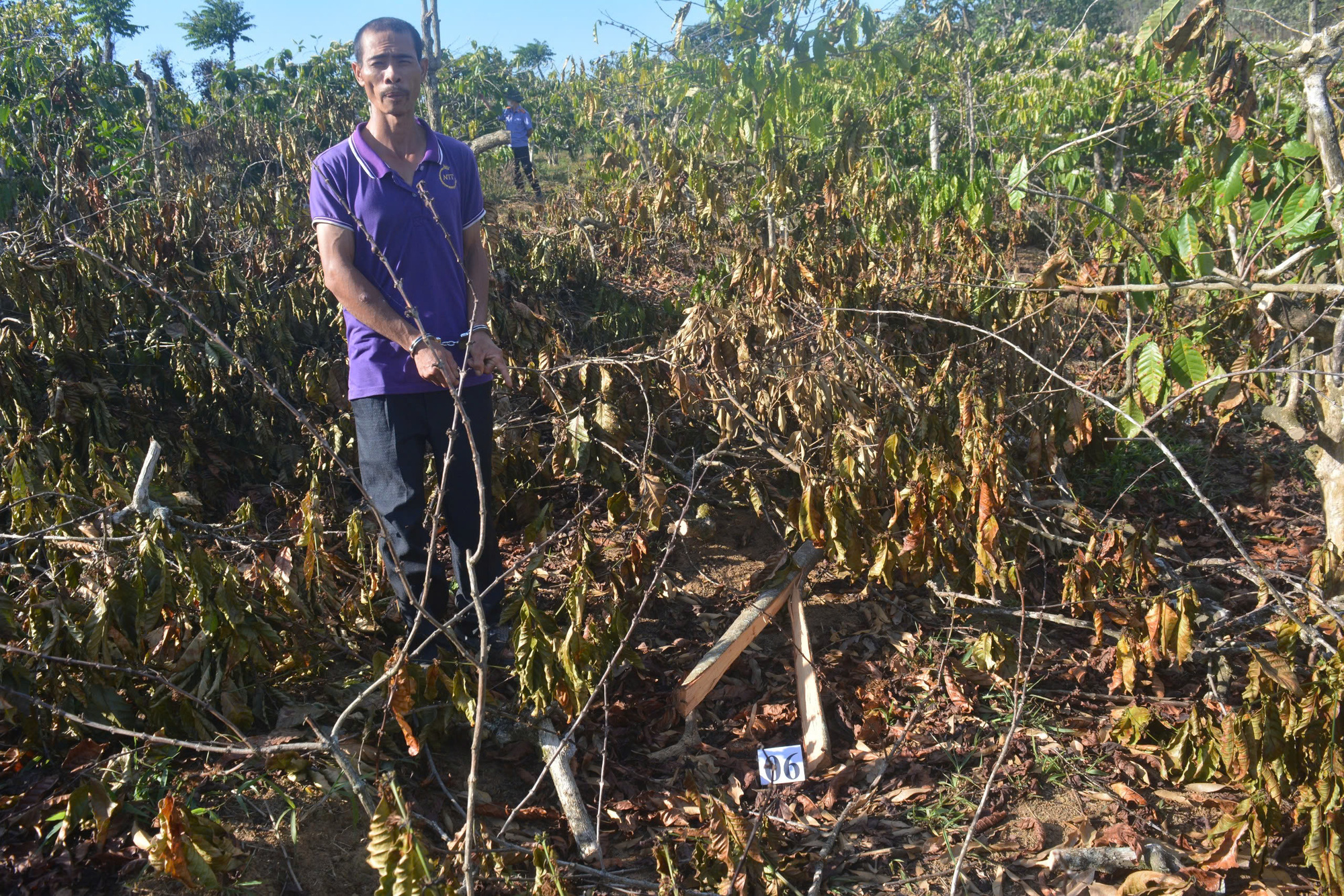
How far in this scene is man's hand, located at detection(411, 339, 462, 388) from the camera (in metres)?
2.14

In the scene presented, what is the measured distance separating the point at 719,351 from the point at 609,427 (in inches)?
22.0

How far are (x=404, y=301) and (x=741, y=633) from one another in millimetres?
1365

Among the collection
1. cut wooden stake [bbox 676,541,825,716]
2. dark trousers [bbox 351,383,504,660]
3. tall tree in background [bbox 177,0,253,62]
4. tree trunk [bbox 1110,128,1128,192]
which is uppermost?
tall tree in background [bbox 177,0,253,62]

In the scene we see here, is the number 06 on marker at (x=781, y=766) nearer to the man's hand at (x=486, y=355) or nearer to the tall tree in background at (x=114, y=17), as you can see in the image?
the man's hand at (x=486, y=355)

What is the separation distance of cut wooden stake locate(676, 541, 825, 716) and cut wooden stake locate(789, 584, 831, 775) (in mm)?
47

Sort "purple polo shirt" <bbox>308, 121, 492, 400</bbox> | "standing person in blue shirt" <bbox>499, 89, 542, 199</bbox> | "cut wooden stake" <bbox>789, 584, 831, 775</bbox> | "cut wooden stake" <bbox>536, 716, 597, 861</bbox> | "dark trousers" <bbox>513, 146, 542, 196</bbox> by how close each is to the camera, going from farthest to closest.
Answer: "dark trousers" <bbox>513, 146, 542, 196</bbox> → "standing person in blue shirt" <bbox>499, 89, 542, 199</bbox> → "cut wooden stake" <bbox>789, 584, 831, 775</bbox> → "purple polo shirt" <bbox>308, 121, 492, 400</bbox> → "cut wooden stake" <bbox>536, 716, 597, 861</bbox>

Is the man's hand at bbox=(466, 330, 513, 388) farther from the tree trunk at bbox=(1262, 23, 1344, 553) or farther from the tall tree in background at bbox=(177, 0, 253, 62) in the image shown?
the tall tree in background at bbox=(177, 0, 253, 62)

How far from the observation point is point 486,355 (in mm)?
2430

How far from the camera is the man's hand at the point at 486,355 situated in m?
2.40

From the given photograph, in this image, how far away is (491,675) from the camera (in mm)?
2594

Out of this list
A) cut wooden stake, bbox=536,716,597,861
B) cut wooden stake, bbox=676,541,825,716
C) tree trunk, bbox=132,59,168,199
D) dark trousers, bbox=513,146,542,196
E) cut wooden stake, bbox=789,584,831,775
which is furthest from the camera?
dark trousers, bbox=513,146,542,196

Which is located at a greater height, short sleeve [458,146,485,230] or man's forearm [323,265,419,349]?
short sleeve [458,146,485,230]

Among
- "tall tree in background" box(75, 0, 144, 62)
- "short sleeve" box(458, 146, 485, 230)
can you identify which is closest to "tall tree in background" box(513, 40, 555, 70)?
"tall tree in background" box(75, 0, 144, 62)

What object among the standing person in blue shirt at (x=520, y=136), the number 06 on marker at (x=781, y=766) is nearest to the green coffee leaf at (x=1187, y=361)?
the number 06 on marker at (x=781, y=766)
